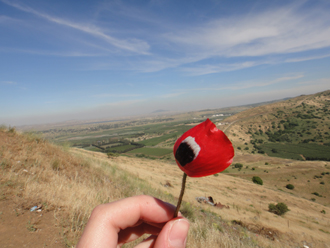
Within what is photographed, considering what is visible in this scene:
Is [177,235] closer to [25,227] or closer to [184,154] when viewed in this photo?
[184,154]

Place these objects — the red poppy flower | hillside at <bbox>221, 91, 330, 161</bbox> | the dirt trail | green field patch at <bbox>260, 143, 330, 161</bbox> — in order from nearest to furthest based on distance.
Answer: the red poppy flower, the dirt trail, green field patch at <bbox>260, 143, 330, 161</bbox>, hillside at <bbox>221, 91, 330, 161</bbox>

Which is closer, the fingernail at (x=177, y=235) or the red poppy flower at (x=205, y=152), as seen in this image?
the red poppy flower at (x=205, y=152)

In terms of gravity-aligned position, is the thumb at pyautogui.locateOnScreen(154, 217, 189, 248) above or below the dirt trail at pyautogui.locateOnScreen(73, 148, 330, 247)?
above

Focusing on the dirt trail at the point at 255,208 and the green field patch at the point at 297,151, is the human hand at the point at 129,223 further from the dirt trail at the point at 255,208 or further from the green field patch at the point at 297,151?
the green field patch at the point at 297,151

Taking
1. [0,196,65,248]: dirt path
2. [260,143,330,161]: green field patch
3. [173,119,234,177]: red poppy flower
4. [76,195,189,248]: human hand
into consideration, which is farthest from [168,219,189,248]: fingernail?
[260,143,330,161]: green field patch

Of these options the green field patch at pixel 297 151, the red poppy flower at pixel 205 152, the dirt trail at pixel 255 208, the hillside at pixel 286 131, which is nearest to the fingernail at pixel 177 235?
the red poppy flower at pixel 205 152

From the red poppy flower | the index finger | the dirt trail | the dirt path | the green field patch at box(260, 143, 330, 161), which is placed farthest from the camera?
the green field patch at box(260, 143, 330, 161)

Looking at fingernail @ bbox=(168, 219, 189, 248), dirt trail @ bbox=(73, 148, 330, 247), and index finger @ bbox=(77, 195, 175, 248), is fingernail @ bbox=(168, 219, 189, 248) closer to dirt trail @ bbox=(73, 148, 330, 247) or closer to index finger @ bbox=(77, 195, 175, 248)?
index finger @ bbox=(77, 195, 175, 248)
